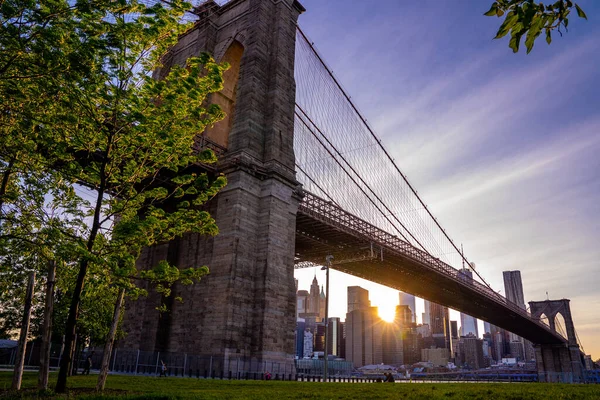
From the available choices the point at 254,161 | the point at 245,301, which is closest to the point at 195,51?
the point at 254,161

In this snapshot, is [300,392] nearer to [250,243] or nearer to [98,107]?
[98,107]

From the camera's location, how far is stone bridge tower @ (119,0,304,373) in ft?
77.6

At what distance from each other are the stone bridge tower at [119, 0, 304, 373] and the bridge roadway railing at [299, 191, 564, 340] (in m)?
6.42

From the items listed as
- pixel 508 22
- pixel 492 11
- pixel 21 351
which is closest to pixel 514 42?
pixel 508 22

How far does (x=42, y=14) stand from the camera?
26.0 ft

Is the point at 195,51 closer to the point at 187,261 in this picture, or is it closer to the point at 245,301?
the point at 187,261

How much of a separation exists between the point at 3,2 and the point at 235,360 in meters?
19.4

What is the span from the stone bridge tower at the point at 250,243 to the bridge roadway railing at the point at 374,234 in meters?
6.42

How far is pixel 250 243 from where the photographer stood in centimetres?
2573

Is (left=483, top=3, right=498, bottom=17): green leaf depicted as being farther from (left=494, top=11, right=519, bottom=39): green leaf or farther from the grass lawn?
the grass lawn

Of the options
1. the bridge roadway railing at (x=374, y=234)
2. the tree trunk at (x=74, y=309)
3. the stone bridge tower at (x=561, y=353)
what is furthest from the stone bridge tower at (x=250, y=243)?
the stone bridge tower at (x=561, y=353)

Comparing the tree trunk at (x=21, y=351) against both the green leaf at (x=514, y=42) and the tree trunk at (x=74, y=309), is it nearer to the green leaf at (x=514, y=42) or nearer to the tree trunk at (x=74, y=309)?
the tree trunk at (x=74, y=309)

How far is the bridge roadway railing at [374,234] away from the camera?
3625cm

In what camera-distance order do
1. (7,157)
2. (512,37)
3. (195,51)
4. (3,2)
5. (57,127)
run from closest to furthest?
(512,37) → (3,2) → (57,127) → (7,157) → (195,51)
